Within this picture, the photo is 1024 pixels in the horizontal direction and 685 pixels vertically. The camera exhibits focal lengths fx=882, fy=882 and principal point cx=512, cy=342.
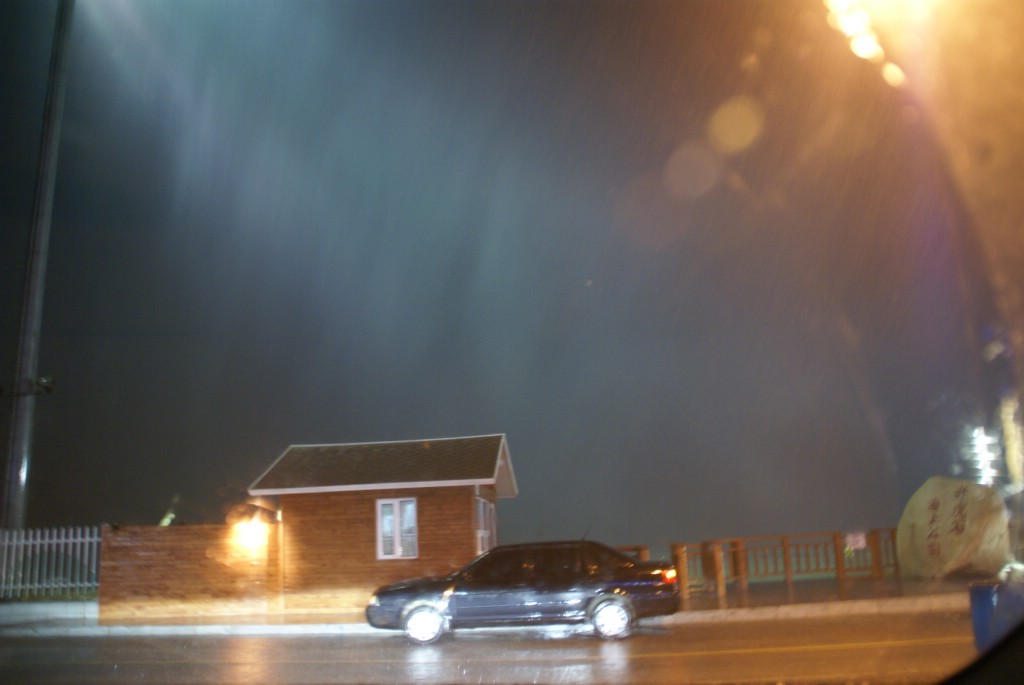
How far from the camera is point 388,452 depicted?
23.7 metres

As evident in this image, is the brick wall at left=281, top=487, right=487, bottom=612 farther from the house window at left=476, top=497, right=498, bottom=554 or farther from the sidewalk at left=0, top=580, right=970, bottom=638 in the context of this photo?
the sidewalk at left=0, top=580, right=970, bottom=638

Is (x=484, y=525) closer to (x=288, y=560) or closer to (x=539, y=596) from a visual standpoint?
(x=288, y=560)

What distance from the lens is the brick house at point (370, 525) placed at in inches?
816

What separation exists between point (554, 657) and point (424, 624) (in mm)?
3102

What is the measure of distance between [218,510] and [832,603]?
25549 mm

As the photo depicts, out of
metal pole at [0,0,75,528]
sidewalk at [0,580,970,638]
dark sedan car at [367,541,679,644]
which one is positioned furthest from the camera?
metal pole at [0,0,75,528]

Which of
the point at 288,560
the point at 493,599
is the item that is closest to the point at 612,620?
the point at 493,599

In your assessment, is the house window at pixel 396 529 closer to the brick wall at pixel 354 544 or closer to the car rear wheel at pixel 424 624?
the brick wall at pixel 354 544

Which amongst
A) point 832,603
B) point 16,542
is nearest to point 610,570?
point 832,603

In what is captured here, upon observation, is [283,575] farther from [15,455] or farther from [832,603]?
[832,603]

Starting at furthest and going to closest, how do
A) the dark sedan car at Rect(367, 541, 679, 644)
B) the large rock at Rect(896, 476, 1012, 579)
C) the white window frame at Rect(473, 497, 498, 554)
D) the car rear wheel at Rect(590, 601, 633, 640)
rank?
the white window frame at Rect(473, 497, 498, 554) → the large rock at Rect(896, 476, 1012, 579) → the dark sedan car at Rect(367, 541, 679, 644) → the car rear wheel at Rect(590, 601, 633, 640)

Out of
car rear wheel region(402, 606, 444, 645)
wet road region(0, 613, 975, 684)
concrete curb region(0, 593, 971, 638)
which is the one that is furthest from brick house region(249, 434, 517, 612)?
car rear wheel region(402, 606, 444, 645)

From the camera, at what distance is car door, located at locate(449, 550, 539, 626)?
45.7 feet

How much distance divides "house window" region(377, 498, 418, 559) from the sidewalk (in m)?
2.60
